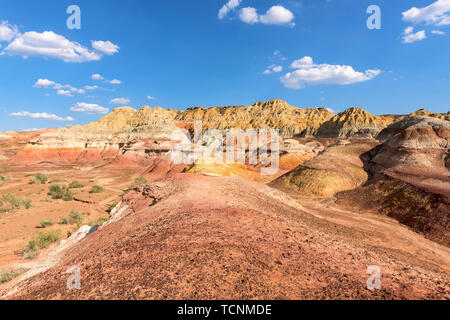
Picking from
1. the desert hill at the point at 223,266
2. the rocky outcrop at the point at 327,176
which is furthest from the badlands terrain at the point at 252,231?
the rocky outcrop at the point at 327,176

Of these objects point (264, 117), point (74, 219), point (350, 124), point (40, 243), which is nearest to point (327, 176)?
point (74, 219)

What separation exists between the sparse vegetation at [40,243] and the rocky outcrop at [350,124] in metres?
81.1

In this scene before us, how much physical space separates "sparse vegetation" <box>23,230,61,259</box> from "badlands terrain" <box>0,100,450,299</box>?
5 cm

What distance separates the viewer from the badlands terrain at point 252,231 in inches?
159

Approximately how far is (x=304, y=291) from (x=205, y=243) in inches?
86.2

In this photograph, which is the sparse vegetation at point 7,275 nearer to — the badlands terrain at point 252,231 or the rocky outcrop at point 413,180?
the badlands terrain at point 252,231

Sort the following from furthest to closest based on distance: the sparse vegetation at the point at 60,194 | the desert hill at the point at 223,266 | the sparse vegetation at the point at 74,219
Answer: the sparse vegetation at the point at 60,194, the sparse vegetation at the point at 74,219, the desert hill at the point at 223,266

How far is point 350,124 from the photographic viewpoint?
8244 cm

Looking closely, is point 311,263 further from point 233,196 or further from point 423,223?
point 423,223

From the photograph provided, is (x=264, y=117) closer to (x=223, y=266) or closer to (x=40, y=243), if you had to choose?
(x=40, y=243)

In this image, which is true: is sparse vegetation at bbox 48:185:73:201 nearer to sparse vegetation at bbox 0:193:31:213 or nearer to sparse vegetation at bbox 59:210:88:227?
sparse vegetation at bbox 0:193:31:213

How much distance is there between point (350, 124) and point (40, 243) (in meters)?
90.3

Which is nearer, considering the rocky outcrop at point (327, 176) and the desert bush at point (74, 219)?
the desert bush at point (74, 219)
